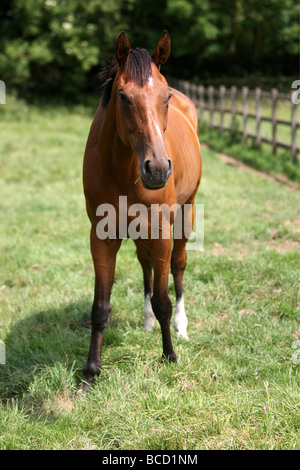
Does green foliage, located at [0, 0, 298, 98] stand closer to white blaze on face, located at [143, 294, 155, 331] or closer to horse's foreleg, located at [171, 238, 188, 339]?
horse's foreleg, located at [171, 238, 188, 339]

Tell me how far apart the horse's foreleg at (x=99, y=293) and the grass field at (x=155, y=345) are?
4.0 inches

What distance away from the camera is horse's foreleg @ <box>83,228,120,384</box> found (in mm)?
3184

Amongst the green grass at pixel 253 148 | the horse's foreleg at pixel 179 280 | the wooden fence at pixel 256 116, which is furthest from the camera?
the wooden fence at pixel 256 116

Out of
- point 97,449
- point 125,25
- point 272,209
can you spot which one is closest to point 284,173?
point 272,209

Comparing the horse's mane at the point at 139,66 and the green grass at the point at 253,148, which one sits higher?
the horse's mane at the point at 139,66

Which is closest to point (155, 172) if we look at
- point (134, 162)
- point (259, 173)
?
point (134, 162)

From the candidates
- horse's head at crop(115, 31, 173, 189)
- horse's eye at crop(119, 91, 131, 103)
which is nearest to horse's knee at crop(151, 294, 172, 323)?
horse's head at crop(115, 31, 173, 189)

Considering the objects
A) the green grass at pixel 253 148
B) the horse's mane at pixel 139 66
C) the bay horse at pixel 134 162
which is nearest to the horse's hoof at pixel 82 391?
the bay horse at pixel 134 162

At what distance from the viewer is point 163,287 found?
328cm

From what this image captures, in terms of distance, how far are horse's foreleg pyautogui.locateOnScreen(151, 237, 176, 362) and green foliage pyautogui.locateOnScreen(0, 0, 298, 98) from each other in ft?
56.8

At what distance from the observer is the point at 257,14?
24.5 meters

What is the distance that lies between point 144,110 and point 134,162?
1.60 ft

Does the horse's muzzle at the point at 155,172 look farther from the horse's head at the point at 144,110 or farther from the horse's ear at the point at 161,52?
the horse's ear at the point at 161,52

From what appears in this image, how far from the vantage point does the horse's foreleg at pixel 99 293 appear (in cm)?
318
